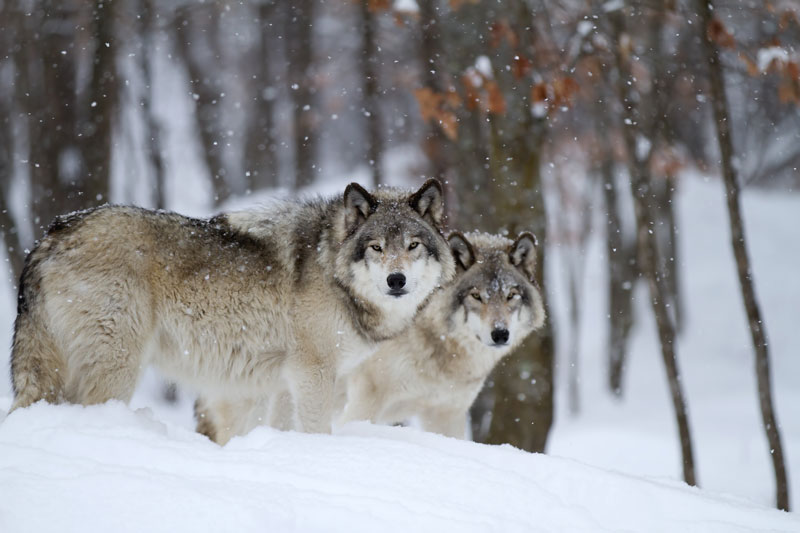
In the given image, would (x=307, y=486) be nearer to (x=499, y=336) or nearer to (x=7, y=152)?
(x=499, y=336)

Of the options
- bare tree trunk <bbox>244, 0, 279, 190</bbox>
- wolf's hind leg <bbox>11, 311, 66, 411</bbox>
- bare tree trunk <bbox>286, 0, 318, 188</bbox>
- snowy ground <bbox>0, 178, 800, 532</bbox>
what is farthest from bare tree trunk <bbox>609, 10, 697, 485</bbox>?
bare tree trunk <bbox>244, 0, 279, 190</bbox>

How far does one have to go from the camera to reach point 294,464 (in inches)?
140

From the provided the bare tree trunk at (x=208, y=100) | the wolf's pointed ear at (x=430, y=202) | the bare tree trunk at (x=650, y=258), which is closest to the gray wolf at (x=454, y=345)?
the wolf's pointed ear at (x=430, y=202)

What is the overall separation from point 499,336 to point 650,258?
2630mm

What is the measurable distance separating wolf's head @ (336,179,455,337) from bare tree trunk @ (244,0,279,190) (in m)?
12.6

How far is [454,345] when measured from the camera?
20.3 feet

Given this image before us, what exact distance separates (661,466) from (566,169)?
10.7 metres

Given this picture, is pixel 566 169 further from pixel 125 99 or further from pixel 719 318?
pixel 125 99

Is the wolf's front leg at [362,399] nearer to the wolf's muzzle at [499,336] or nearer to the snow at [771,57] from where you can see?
the wolf's muzzle at [499,336]

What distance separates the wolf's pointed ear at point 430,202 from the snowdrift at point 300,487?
1768mm

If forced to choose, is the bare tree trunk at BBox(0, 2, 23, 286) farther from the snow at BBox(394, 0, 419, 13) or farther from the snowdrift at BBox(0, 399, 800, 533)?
the snowdrift at BBox(0, 399, 800, 533)

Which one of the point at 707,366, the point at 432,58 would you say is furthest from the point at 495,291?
the point at 707,366

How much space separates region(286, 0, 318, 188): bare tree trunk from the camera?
1252 cm

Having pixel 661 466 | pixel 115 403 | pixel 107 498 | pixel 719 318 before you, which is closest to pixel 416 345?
pixel 115 403
